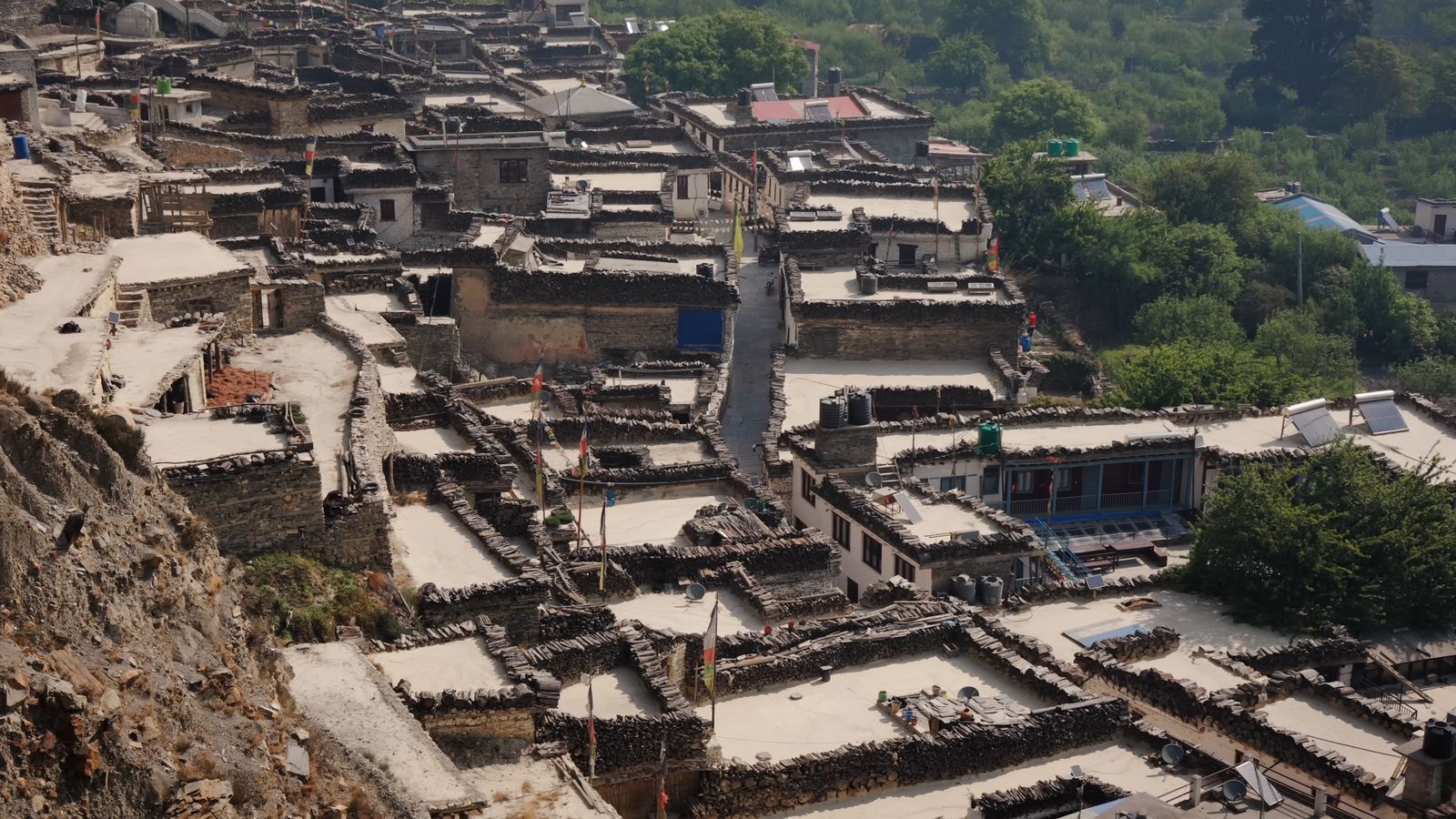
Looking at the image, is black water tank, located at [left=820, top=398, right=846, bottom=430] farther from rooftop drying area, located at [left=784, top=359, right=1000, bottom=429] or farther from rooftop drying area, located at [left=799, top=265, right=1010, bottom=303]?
rooftop drying area, located at [left=799, top=265, right=1010, bottom=303]

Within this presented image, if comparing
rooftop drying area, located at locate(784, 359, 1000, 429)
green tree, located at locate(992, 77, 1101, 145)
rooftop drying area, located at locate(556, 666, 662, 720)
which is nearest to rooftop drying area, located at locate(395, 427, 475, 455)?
rooftop drying area, located at locate(556, 666, 662, 720)

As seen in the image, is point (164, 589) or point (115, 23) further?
point (115, 23)

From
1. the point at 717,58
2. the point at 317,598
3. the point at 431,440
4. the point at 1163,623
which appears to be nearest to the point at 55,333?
the point at 317,598

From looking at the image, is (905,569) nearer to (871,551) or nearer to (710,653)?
(871,551)

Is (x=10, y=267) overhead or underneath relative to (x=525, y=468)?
overhead

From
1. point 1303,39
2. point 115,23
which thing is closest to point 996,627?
point 115,23

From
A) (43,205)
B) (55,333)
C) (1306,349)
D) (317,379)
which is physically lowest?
(1306,349)

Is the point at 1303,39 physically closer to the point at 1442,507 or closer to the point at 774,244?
the point at 774,244
